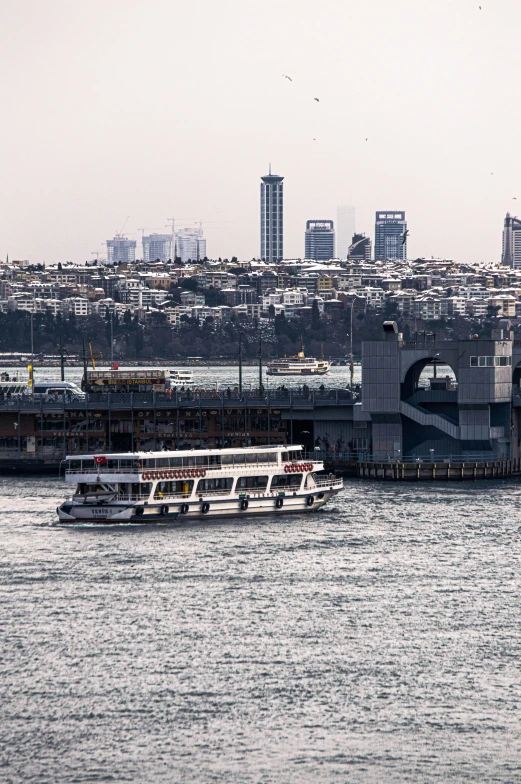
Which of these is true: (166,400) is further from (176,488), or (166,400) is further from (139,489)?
(139,489)

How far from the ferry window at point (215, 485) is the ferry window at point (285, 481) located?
5.65ft

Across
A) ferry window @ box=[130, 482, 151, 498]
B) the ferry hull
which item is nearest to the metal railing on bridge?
the ferry hull

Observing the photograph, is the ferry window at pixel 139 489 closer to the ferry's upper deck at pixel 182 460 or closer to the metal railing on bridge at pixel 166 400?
the ferry's upper deck at pixel 182 460

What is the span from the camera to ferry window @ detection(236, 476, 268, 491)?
181ft

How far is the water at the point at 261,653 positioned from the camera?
29.8 metres

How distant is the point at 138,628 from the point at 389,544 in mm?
13487

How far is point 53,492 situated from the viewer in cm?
6222

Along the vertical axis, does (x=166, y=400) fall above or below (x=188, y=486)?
above

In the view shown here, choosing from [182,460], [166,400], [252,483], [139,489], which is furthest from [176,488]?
[166,400]

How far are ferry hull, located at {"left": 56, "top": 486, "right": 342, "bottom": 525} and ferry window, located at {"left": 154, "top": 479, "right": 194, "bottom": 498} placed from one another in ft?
1.23

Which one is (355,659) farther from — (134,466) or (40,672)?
(134,466)

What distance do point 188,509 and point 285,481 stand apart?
13.5ft

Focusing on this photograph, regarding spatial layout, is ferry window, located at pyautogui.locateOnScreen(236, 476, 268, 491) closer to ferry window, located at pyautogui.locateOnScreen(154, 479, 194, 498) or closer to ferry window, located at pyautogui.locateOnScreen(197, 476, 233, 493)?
ferry window, located at pyautogui.locateOnScreen(197, 476, 233, 493)

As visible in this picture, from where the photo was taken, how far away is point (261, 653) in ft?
118
